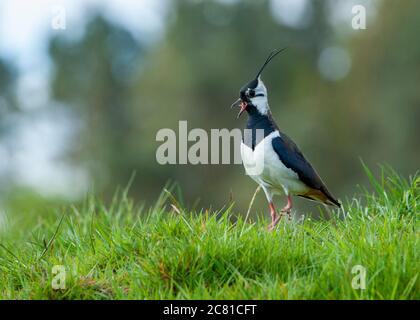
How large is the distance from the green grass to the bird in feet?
3.25

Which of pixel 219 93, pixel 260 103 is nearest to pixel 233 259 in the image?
pixel 260 103

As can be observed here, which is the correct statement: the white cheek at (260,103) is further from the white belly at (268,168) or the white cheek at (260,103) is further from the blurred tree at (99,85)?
the blurred tree at (99,85)

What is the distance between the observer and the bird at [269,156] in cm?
781

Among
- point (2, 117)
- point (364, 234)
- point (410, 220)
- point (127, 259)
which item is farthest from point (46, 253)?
point (2, 117)

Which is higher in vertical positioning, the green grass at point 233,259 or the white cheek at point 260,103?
the white cheek at point 260,103

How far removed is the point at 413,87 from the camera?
30.2 metres

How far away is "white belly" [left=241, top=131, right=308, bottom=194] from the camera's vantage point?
7.77 m

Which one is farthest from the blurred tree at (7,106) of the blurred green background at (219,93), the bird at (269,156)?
the bird at (269,156)

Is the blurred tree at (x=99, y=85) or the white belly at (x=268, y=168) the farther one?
the blurred tree at (x=99, y=85)

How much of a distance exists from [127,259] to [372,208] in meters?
2.18

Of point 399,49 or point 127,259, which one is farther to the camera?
point 399,49

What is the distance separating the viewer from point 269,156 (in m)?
7.79

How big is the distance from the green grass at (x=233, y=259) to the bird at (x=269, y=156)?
0.99 metres
